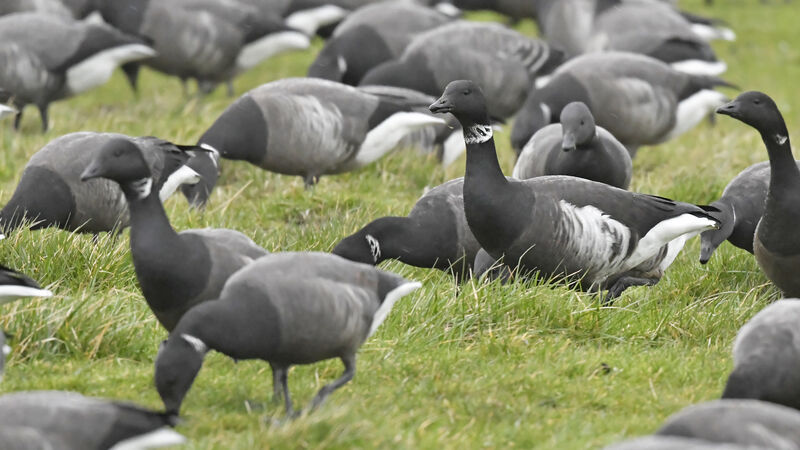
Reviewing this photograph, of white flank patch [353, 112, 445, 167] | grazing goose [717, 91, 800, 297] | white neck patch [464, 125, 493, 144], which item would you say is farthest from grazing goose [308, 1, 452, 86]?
grazing goose [717, 91, 800, 297]

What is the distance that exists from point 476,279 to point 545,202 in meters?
0.76

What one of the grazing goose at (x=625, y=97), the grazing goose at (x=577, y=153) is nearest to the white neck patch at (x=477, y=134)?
the grazing goose at (x=577, y=153)

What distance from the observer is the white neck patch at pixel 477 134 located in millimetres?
7215

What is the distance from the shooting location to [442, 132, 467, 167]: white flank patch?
12.1 meters

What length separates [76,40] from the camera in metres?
13.0

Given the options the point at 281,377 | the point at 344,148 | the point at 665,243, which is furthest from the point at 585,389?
the point at 344,148

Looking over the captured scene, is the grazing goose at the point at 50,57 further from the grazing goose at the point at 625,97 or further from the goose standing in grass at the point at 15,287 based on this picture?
the goose standing in grass at the point at 15,287

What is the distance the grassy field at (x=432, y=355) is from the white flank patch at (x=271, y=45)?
6.76 metres

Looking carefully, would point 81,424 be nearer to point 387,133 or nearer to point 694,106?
point 387,133

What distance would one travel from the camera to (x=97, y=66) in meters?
13.2

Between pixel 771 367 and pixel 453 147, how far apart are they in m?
7.20

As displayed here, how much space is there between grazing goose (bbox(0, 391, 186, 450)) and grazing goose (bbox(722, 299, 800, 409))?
246 cm

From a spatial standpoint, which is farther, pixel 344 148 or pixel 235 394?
pixel 344 148

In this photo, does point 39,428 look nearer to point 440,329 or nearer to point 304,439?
point 304,439
